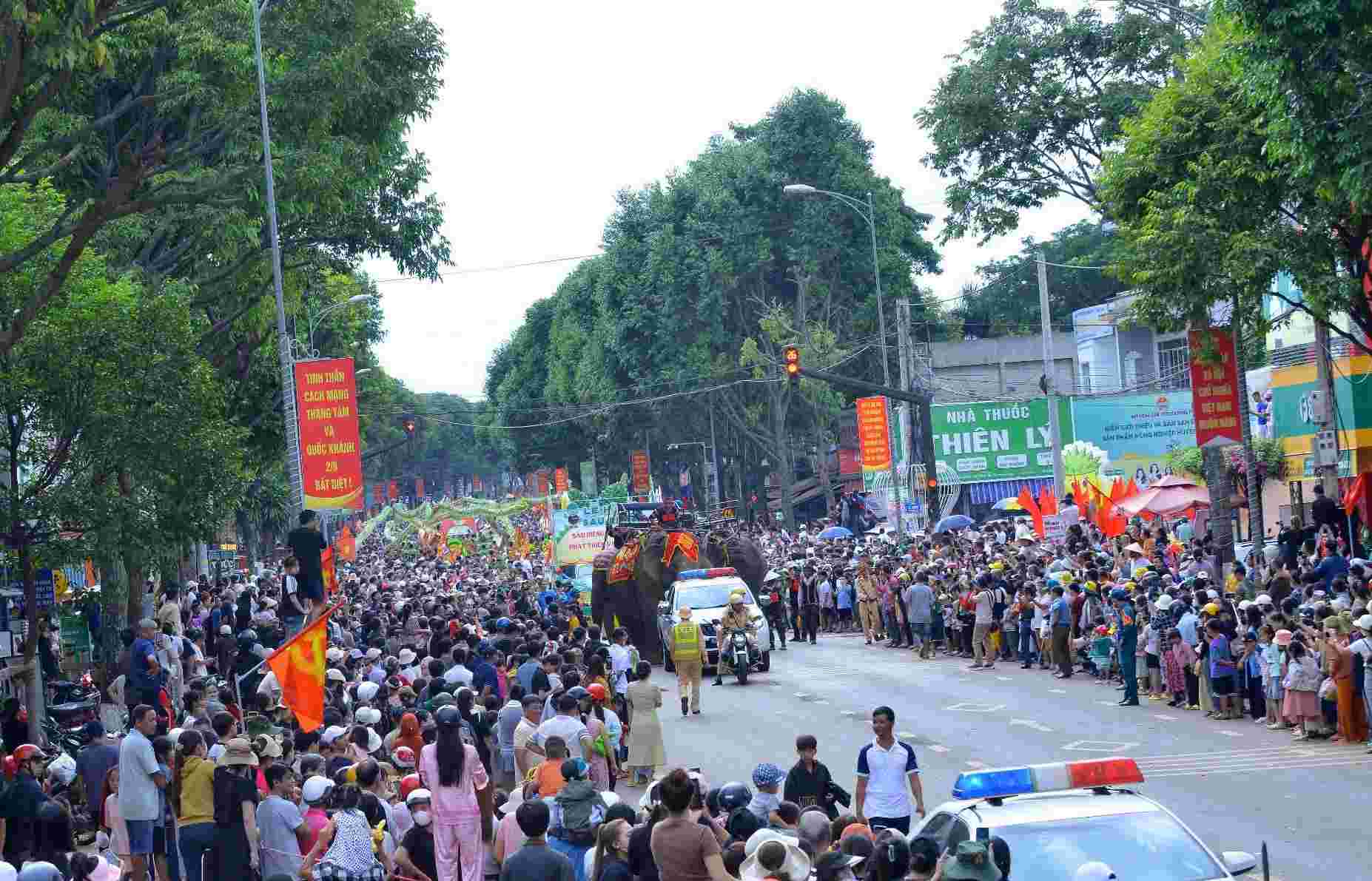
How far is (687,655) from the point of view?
25.3 m

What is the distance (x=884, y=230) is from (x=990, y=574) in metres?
34.2

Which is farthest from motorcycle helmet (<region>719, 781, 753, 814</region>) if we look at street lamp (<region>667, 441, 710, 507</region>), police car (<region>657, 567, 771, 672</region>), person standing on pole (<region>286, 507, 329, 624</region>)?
street lamp (<region>667, 441, 710, 507</region>)

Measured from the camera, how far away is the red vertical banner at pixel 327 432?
27.4 metres

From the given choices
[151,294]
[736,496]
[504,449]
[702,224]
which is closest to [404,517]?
[736,496]

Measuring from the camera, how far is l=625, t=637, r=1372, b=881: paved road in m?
14.6

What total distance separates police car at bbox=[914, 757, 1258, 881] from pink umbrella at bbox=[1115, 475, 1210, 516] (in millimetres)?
26003

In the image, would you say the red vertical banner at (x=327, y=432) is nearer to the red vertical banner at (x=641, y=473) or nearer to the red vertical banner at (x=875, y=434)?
the red vertical banner at (x=875, y=434)

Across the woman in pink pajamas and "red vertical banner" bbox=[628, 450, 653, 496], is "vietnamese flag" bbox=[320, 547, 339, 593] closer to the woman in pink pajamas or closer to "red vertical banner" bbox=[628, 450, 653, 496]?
the woman in pink pajamas

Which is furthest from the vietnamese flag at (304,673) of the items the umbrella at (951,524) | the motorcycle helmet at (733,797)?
the umbrella at (951,524)

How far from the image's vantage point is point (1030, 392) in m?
72.5

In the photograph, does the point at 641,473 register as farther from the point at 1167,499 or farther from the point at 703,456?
the point at 1167,499

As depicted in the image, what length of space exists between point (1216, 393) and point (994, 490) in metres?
29.0

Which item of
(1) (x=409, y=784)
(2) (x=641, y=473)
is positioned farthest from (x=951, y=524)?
(2) (x=641, y=473)

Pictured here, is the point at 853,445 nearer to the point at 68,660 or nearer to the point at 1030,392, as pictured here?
the point at 1030,392
